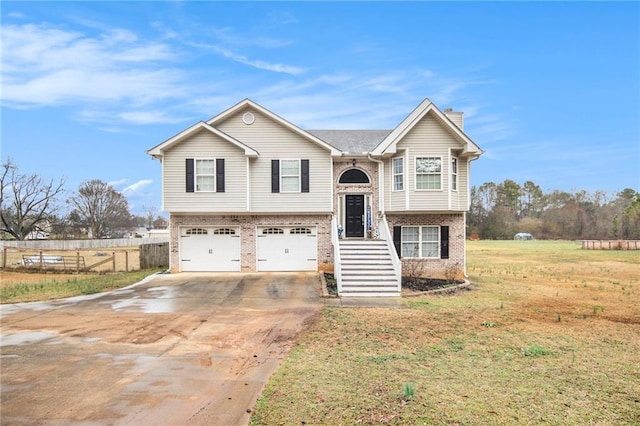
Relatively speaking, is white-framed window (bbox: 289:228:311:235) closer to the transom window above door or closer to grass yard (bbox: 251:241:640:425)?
the transom window above door

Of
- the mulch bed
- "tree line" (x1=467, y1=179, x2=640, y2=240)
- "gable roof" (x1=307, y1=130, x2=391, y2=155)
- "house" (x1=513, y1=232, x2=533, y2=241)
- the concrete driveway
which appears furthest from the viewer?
"house" (x1=513, y1=232, x2=533, y2=241)

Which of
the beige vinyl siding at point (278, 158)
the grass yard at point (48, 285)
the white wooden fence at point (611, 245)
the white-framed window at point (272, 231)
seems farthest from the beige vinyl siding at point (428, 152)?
the white wooden fence at point (611, 245)

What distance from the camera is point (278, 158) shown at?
17734mm

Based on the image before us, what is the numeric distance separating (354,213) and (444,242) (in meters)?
4.36

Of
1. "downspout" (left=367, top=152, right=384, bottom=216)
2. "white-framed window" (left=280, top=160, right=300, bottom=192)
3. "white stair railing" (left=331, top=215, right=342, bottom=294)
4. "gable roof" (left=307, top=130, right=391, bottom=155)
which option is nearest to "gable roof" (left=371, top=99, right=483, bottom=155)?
"downspout" (left=367, top=152, right=384, bottom=216)

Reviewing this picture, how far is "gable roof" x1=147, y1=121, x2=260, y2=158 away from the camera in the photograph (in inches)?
664

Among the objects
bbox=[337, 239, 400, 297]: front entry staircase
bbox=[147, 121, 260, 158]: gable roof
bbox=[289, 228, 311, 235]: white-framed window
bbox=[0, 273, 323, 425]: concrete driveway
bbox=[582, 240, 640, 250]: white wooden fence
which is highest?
bbox=[147, 121, 260, 158]: gable roof

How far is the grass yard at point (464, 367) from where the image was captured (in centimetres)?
479

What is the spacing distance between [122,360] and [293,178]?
1194 cm

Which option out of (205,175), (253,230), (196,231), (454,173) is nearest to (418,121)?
(454,173)

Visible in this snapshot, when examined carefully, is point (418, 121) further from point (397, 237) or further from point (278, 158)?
point (278, 158)

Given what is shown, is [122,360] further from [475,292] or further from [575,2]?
[575,2]

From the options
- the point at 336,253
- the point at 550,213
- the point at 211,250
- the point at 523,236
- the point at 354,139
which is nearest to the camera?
the point at 336,253

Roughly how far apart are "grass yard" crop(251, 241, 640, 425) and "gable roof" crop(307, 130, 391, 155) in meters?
8.92
